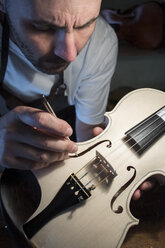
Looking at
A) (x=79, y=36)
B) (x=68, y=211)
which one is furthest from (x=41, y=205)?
(x=79, y=36)

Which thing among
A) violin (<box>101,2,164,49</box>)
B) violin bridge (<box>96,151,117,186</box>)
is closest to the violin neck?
violin bridge (<box>96,151,117,186</box>)

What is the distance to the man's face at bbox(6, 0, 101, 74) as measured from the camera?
496 millimetres

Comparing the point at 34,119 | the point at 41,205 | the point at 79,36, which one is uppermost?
the point at 79,36

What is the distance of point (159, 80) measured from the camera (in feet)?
4.98

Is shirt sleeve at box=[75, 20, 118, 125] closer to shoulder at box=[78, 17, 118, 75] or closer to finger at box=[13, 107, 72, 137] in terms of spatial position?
shoulder at box=[78, 17, 118, 75]

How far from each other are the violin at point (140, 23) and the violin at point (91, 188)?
0.79m

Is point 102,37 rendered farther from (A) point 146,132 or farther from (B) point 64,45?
(A) point 146,132

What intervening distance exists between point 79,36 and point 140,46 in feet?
2.98

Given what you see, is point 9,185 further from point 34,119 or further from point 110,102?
point 110,102

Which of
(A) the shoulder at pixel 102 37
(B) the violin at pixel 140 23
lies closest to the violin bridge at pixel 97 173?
(A) the shoulder at pixel 102 37

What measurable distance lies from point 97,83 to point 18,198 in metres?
0.62

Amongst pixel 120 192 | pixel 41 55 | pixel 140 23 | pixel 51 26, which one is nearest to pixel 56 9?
pixel 51 26

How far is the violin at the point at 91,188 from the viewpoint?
1.64 ft

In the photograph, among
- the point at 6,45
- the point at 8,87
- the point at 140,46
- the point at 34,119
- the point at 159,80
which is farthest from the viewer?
the point at 159,80
